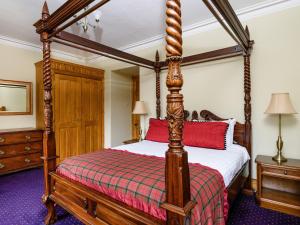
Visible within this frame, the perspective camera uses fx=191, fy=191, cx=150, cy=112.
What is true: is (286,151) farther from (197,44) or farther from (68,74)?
(68,74)

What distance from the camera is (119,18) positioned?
3.04 m

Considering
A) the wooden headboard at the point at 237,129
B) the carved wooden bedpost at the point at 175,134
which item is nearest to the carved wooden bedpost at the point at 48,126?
the carved wooden bedpost at the point at 175,134

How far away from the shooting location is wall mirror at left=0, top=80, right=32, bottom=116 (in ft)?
12.1

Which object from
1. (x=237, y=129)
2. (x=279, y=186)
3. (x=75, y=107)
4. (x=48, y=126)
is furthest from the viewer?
(x=75, y=107)

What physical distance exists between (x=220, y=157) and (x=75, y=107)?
318 centimetres

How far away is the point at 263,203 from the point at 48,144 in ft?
8.17

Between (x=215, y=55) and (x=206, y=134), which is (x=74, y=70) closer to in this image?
(x=215, y=55)

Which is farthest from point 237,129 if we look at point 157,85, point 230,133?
point 157,85

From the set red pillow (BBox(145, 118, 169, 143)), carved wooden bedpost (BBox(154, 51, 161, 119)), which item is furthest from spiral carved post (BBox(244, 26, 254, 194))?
carved wooden bedpost (BBox(154, 51, 161, 119))

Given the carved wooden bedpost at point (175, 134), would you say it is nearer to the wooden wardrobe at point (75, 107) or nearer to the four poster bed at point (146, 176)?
the four poster bed at point (146, 176)

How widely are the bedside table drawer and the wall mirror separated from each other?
4.34m

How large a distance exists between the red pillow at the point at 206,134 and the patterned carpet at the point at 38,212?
0.74 meters

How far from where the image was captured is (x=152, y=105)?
3908mm

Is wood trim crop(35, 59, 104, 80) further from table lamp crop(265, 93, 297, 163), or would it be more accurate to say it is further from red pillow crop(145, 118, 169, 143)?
table lamp crop(265, 93, 297, 163)
